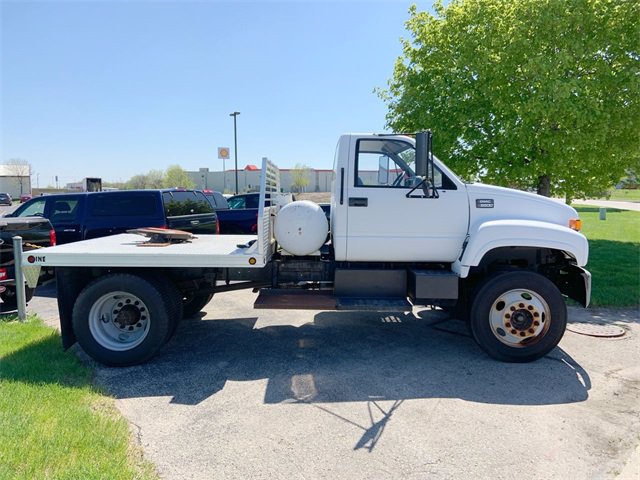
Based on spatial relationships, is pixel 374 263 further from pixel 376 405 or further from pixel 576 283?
pixel 576 283

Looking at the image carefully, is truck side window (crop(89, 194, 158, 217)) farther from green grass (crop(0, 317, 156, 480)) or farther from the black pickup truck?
green grass (crop(0, 317, 156, 480))

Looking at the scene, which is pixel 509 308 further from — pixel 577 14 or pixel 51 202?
pixel 51 202

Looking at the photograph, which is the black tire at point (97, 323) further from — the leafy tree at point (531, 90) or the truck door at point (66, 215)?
the leafy tree at point (531, 90)

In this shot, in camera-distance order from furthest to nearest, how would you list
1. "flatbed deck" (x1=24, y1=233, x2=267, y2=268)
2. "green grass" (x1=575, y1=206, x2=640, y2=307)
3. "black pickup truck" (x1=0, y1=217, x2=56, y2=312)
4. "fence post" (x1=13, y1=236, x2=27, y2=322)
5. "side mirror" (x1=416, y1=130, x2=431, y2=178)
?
"green grass" (x1=575, y1=206, x2=640, y2=307) → "black pickup truck" (x1=0, y1=217, x2=56, y2=312) → "fence post" (x1=13, y1=236, x2=27, y2=322) → "flatbed deck" (x1=24, y1=233, x2=267, y2=268) → "side mirror" (x1=416, y1=130, x2=431, y2=178)

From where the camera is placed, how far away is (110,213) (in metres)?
8.71

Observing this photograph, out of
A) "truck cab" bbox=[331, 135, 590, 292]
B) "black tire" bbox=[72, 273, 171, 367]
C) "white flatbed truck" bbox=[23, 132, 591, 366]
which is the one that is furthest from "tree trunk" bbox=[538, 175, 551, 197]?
"black tire" bbox=[72, 273, 171, 367]

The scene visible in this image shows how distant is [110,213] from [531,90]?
28.6 ft

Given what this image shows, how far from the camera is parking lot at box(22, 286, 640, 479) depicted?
301 centimetres

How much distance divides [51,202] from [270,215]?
19.7ft

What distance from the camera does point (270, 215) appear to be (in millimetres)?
5457

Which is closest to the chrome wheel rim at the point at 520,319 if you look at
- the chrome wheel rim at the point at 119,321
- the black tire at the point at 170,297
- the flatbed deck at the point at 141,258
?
the flatbed deck at the point at 141,258

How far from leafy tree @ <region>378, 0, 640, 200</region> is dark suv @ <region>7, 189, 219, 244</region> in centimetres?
566

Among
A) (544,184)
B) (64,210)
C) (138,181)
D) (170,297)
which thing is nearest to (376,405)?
(170,297)

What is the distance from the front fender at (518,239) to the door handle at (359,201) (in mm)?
1221
